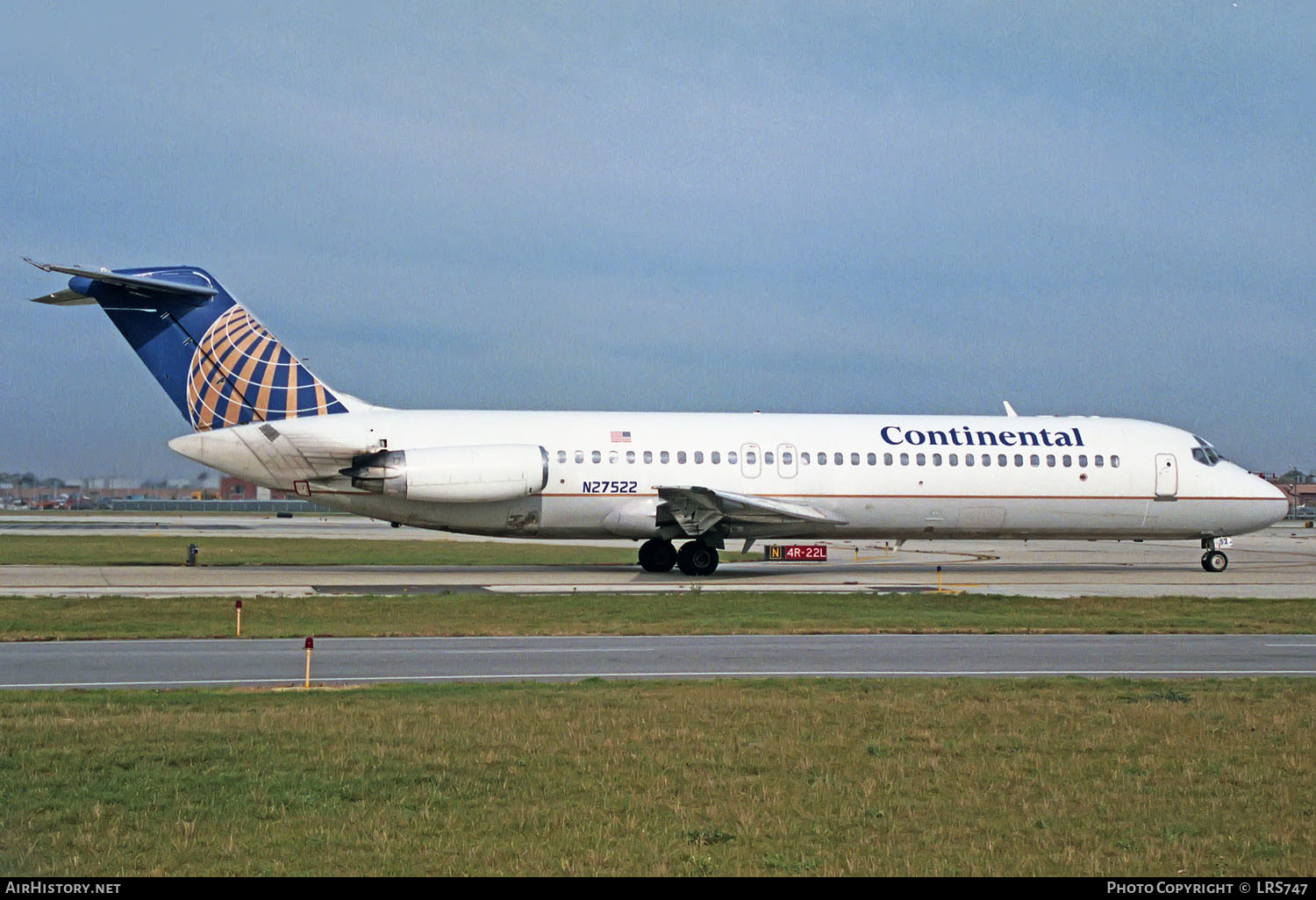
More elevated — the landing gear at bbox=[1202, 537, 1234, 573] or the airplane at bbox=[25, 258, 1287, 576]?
the airplane at bbox=[25, 258, 1287, 576]

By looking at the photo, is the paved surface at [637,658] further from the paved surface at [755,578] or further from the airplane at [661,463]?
the airplane at [661,463]

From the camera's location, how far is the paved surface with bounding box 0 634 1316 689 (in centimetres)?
1445

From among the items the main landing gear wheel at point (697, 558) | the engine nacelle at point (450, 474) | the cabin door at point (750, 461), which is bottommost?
the main landing gear wheel at point (697, 558)

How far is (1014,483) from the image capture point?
3366 cm

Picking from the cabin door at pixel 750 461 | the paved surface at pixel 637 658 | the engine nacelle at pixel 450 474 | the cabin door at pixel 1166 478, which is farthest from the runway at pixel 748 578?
the paved surface at pixel 637 658

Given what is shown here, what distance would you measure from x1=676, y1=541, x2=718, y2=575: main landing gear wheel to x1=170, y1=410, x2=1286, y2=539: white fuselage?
0.55 metres

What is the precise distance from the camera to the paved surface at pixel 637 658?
47.4 feet

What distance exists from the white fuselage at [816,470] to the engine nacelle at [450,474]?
377mm

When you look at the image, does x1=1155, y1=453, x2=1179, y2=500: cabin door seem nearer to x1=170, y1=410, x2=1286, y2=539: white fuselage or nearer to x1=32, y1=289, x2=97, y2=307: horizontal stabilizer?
x1=170, y1=410, x2=1286, y2=539: white fuselage

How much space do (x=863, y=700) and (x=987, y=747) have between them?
2342 mm

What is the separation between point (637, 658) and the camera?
16.2m

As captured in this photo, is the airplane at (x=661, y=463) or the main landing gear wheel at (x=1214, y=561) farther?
the main landing gear wheel at (x=1214, y=561)

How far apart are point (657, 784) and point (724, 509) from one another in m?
22.5

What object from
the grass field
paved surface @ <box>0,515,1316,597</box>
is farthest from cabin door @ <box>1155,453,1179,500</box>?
the grass field
